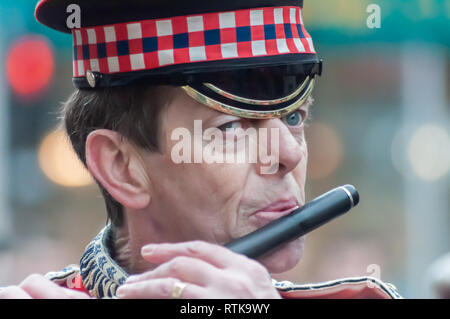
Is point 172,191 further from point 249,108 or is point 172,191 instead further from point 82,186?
point 82,186

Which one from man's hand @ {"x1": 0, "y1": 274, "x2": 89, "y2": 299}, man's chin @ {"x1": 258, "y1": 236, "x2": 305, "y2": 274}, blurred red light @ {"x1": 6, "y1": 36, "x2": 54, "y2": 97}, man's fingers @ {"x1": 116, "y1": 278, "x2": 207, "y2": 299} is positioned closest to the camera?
man's fingers @ {"x1": 116, "y1": 278, "x2": 207, "y2": 299}

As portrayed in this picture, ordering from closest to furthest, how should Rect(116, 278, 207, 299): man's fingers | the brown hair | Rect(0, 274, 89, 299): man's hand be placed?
Rect(116, 278, 207, 299): man's fingers < Rect(0, 274, 89, 299): man's hand < the brown hair

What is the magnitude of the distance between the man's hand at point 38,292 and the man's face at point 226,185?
1.42 feet

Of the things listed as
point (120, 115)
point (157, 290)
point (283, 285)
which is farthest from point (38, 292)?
point (283, 285)

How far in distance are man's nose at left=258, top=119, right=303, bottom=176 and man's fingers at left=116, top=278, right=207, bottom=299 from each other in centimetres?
54

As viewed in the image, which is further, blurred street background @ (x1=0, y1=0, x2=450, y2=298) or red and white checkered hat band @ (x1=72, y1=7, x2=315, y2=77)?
blurred street background @ (x1=0, y1=0, x2=450, y2=298)

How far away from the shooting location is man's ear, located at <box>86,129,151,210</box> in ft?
7.16

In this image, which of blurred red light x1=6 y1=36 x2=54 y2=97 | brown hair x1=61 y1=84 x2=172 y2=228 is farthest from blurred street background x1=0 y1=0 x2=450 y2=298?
brown hair x1=61 y1=84 x2=172 y2=228

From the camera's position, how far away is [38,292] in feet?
6.06

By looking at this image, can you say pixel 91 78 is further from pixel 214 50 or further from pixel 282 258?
pixel 282 258

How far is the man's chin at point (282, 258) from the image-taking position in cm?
205

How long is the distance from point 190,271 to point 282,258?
485mm

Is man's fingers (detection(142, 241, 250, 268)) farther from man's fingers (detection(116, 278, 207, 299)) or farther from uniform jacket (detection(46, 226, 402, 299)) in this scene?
uniform jacket (detection(46, 226, 402, 299))

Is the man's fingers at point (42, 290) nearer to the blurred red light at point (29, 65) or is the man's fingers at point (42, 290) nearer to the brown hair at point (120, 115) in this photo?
the brown hair at point (120, 115)
